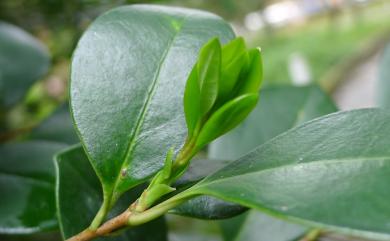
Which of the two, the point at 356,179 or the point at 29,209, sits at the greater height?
the point at 356,179

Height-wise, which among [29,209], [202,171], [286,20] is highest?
[202,171]

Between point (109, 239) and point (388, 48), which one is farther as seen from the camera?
point (388, 48)

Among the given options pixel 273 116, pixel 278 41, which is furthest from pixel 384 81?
pixel 278 41

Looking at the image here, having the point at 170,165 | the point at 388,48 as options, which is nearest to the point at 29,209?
the point at 170,165

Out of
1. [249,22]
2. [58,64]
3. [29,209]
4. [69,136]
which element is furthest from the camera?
[249,22]

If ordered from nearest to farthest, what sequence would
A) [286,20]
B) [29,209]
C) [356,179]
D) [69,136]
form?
[356,179]
[29,209]
[69,136]
[286,20]

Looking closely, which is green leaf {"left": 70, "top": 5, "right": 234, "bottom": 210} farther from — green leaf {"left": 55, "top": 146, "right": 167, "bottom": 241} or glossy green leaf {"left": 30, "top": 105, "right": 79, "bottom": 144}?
glossy green leaf {"left": 30, "top": 105, "right": 79, "bottom": 144}

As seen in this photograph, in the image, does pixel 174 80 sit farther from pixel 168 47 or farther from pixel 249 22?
pixel 249 22
